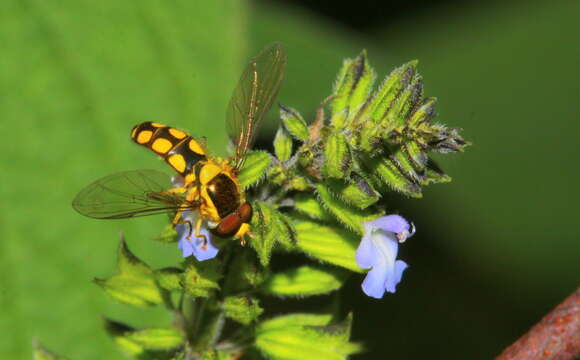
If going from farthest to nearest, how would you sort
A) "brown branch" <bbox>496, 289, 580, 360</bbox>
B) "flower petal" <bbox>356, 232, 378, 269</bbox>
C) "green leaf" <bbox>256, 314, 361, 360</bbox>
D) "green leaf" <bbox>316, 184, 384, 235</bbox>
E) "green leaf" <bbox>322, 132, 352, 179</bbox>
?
"green leaf" <bbox>256, 314, 361, 360</bbox> < "green leaf" <bbox>316, 184, 384, 235</bbox> < "flower petal" <bbox>356, 232, 378, 269</bbox> < "green leaf" <bbox>322, 132, 352, 179</bbox> < "brown branch" <bbox>496, 289, 580, 360</bbox>

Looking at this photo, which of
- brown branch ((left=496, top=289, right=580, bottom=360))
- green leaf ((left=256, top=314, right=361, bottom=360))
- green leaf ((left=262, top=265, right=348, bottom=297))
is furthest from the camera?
green leaf ((left=262, top=265, right=348, bottom=297))

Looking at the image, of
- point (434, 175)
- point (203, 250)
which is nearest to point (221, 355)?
point (203, 250)

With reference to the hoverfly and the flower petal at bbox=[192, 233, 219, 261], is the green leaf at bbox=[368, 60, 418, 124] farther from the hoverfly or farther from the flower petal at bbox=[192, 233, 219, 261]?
the flower petal at bbox=[192, 233, 219, 261]

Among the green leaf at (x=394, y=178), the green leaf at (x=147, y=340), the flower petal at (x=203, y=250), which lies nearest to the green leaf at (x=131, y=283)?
the green leaf at (x=147, y=340)

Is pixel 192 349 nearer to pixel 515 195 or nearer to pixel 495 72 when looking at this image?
pixel 515 195

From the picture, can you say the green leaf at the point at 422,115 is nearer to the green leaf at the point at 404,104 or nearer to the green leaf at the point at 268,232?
the green leaf at the point at 404,104

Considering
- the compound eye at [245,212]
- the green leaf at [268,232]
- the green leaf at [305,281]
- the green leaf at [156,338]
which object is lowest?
the green leaf at [156,338]

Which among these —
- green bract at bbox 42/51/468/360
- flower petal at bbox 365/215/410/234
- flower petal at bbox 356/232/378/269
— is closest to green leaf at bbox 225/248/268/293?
green bract at bbox 42/51/468/360
